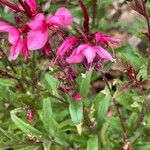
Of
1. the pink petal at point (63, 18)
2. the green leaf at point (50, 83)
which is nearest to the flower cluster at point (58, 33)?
the pink petal at point (63, 18)

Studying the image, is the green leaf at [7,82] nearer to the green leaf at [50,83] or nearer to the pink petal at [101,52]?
the green leaf at [50,83]

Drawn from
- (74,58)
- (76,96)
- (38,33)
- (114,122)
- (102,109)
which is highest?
(38,33)

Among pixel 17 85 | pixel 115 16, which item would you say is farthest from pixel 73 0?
pixel 17 85

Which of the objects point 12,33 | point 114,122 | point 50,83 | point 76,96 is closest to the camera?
point 12,33

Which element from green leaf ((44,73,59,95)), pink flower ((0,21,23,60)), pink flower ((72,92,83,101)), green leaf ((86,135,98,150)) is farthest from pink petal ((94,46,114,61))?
green leaf ((86,135,98,150))

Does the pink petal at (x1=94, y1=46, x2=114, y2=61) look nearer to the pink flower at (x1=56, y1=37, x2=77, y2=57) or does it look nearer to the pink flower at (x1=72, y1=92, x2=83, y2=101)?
the pink flower at (x1=56, y1=37, x2=77, y2=57)

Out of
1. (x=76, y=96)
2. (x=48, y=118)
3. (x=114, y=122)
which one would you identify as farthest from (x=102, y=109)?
(x=76, y=96)

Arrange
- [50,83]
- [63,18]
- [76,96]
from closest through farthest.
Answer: [63,18] → [76,96] → [50,83]

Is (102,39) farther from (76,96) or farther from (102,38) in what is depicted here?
(76,96)
